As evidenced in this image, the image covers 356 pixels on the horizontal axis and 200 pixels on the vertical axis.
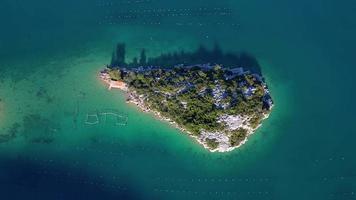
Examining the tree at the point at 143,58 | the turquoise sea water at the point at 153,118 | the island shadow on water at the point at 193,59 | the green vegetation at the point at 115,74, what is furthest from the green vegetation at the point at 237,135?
the green vegetation at the point at 115,74

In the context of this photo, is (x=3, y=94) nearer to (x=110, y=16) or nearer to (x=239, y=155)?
(x=110, y=16)

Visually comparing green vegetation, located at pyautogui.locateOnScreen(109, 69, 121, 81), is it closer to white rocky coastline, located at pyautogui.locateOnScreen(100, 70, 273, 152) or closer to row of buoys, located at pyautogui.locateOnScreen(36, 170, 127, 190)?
white rocky coastline, located at pyautogui.locateOnScreen(100, 70, 273, 152)

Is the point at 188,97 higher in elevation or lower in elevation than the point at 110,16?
lower

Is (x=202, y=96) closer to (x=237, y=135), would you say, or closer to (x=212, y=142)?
(x=212, y=142)

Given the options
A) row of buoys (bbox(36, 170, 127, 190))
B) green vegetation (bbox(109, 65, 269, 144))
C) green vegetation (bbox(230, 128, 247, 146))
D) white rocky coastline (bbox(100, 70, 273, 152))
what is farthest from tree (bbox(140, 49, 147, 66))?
row of buoys (bbox(36, 170, 127, 190))

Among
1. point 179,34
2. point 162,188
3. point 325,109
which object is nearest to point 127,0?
point 179,34

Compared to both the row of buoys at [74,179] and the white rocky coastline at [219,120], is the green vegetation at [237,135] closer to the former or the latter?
the white rocky coastline at [219,120]

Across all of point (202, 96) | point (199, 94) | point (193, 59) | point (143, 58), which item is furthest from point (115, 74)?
point (202, 96)
